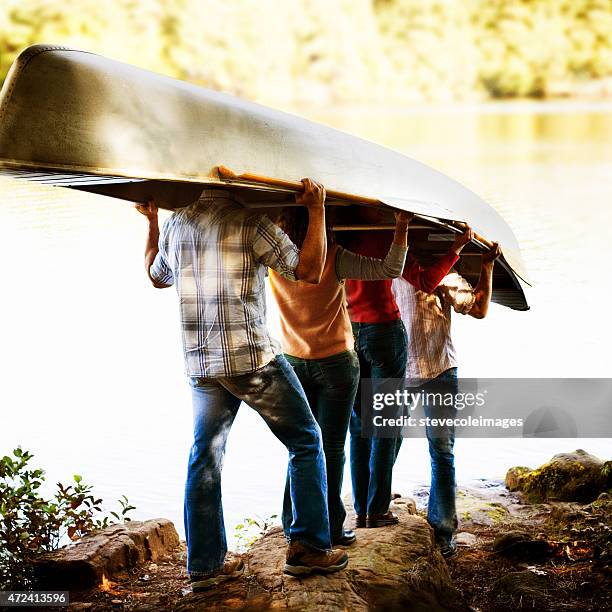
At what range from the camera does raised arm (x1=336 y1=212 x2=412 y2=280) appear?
2258mm

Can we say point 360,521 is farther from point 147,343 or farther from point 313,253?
point 147,343

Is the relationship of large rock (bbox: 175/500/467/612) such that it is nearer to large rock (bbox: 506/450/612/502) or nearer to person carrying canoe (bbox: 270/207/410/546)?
person carrying canoe (bbox: 270/207/410/546)

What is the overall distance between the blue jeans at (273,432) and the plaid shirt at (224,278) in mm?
55

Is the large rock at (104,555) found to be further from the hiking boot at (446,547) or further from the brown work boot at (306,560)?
the hiking boot at (446,547)

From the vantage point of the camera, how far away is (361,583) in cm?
229

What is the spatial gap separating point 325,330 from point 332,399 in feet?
0.61

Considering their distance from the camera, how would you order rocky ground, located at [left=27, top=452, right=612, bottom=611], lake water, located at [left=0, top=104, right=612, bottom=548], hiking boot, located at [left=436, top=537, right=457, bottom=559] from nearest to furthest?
1. rocky ground, located at [left=27, top=452, right=612, bottom=611]
2. hiking boot, located at [left=436, top=537, right=457, bottom=559]
3. lake water, located at [left=0, top=104, right=612, bottom=548]

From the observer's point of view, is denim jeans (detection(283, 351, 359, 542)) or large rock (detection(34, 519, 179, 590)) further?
large rock (detection(34, 519, 179, 590))

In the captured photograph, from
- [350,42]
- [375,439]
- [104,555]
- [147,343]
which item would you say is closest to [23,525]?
[104,555]

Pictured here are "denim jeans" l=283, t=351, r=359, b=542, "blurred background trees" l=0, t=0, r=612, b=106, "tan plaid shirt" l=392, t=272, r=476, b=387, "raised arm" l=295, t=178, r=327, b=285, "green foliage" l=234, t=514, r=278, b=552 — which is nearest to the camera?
"raised arm" l=295, t=178, r=327, b=285

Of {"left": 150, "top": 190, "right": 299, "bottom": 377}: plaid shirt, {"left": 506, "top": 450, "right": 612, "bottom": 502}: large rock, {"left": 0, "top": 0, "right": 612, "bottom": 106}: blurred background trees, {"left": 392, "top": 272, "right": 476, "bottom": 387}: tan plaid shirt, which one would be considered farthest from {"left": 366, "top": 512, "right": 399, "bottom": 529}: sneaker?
{"left": 0, "top": 0, "right": 612, "bottom": 106}: blurred background trees

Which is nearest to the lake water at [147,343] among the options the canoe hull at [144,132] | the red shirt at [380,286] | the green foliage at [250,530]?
the green foliage at [250,530]

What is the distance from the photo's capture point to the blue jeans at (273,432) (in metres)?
2.17

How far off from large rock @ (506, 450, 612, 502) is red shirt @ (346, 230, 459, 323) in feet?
5.43
